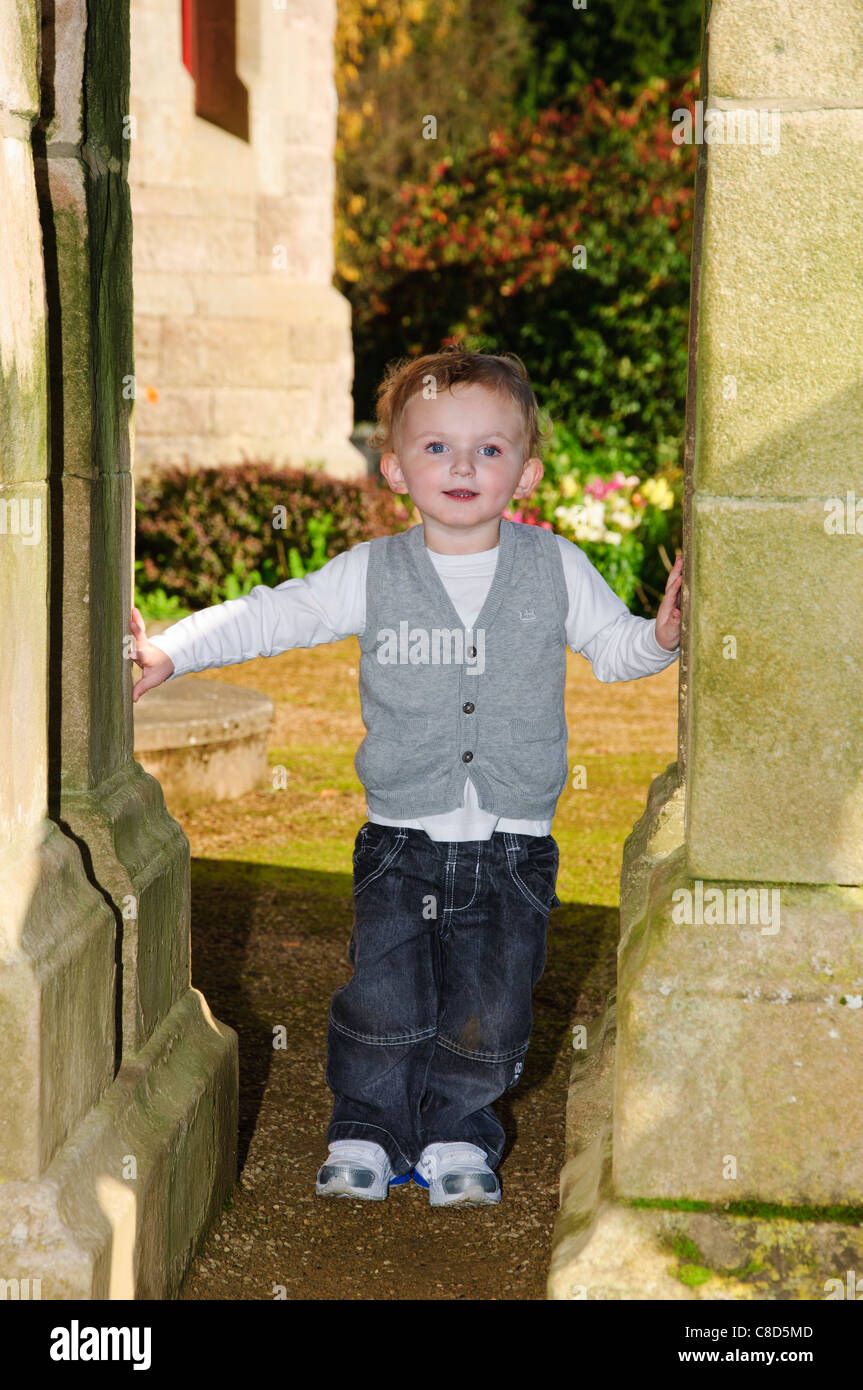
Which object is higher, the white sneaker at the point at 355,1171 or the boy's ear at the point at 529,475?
the boy's ear at the point at 529,475

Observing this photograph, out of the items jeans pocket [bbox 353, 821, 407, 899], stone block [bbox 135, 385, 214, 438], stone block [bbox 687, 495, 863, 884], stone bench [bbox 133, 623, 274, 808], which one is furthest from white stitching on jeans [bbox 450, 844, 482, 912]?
stone block [bbox 135, 385, 214, 438]

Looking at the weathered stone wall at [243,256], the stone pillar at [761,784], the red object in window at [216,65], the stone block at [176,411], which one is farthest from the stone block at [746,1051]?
the red object in window at [216,65]

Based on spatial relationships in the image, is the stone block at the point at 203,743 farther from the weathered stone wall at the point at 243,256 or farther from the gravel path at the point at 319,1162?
the weathered stone wall at the point at 243,256

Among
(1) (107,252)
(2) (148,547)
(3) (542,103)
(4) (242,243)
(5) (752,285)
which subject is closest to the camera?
(5) (752,285)

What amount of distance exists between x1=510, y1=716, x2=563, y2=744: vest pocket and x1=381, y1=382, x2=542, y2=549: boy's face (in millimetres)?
375

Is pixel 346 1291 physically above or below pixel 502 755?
below

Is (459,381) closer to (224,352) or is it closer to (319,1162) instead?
(319,1162)

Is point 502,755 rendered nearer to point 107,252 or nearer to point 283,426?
point 107,252

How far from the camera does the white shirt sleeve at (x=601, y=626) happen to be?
110 inches

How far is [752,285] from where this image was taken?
197 centimetres

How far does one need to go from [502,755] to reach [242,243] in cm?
838

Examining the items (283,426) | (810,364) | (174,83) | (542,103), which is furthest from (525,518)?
(542,103)

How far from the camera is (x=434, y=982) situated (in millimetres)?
2889

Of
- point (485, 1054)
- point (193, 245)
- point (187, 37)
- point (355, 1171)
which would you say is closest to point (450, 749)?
point (485, 1054)
